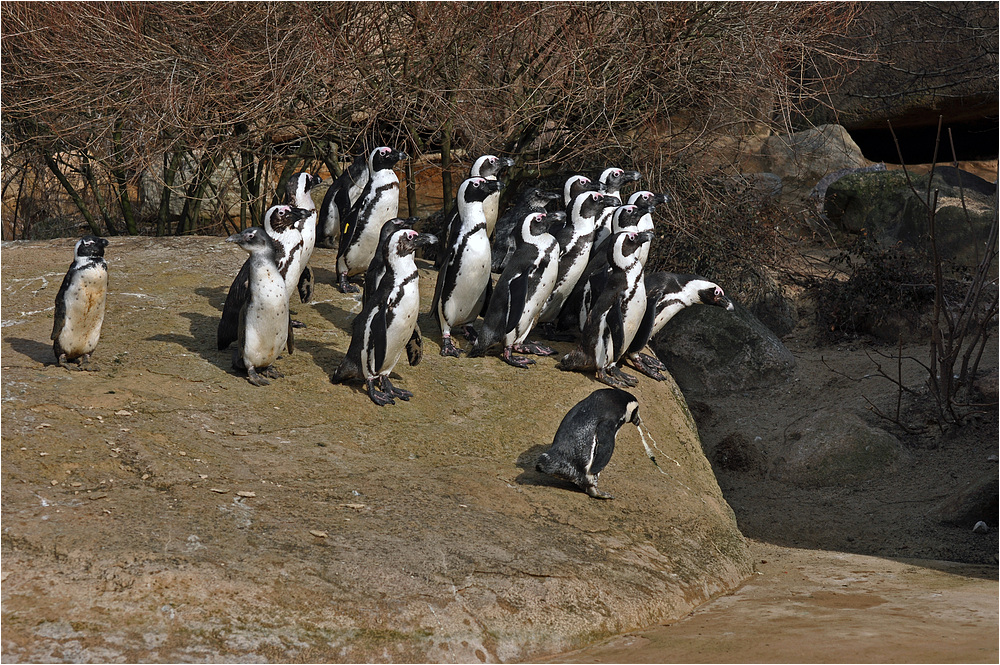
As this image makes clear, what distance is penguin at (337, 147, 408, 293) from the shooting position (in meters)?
7.64

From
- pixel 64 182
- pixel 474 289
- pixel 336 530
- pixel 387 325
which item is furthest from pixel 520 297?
pixel 64 182

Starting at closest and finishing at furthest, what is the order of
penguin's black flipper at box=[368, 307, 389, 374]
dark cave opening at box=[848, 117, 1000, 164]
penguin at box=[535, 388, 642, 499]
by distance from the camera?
penguin at box=[535, 388, 642, 499]
penguin's black flipper at box=[368, 307, 389, 374]
dark cave opening at box=[848, 117, 1000, 164]

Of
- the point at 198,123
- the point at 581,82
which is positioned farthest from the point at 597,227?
the point at 198,123

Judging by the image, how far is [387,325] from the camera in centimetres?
590

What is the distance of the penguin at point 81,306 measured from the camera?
18.0 ft

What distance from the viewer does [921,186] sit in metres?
12.1

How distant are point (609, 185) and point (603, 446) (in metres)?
3.75

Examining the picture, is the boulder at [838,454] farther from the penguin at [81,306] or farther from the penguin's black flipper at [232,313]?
the penguin at [81,306]

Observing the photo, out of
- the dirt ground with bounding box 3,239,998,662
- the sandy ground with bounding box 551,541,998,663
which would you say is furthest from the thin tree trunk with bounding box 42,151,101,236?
the sandy ground with bounding box 551,541,998,663

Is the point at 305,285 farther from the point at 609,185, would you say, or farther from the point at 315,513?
the point at 315,513

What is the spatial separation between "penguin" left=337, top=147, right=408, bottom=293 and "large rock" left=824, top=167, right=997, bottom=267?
7.30 meters

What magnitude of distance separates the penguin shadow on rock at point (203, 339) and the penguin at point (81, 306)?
2.36 feet

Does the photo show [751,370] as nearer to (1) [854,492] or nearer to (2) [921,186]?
(1) [854,492]

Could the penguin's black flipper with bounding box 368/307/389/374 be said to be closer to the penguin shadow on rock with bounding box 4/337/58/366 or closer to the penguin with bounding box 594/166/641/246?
the penguin shadow on rock with bounding box 4/337/58/366
